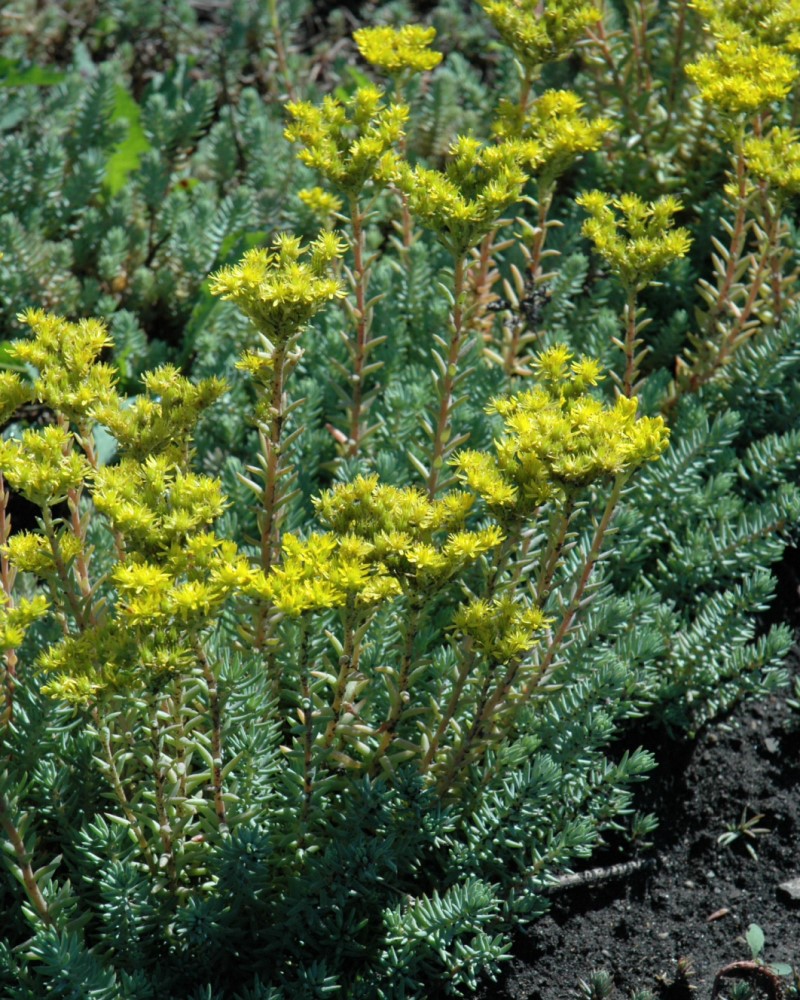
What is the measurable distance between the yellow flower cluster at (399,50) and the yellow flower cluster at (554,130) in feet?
0.90

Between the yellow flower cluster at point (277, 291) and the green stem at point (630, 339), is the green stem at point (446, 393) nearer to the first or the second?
the green stem at point (630, 339)

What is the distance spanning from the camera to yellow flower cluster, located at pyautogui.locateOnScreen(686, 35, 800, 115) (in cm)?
285

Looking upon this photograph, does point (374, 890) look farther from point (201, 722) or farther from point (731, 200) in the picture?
point (731, 200)

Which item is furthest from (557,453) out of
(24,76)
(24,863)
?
(24,76)

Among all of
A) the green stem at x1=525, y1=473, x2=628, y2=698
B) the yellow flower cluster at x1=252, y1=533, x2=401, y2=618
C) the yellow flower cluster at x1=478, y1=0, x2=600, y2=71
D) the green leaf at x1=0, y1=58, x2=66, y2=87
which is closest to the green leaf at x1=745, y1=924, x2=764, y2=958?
the green stem at x1=525, y1=473, x2=628, y2=698

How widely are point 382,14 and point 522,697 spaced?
426 centimetres

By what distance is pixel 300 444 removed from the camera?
3.28 m

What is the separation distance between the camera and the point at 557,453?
6.73ft

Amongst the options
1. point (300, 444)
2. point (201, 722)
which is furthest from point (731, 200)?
point (201, 722)

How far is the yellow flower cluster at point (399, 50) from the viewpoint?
9.55ft

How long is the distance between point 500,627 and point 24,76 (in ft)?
12.5

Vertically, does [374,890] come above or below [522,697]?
below

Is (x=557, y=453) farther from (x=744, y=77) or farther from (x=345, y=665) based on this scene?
(x=744, y=77)

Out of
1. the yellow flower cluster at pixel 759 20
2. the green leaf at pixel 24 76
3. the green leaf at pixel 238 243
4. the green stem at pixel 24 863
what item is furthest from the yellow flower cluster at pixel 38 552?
the green leaf at pixel 24 76
